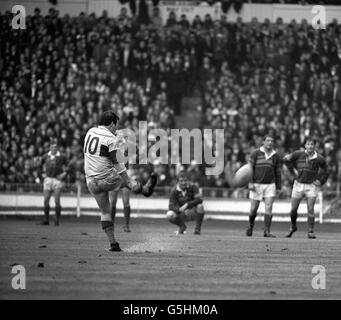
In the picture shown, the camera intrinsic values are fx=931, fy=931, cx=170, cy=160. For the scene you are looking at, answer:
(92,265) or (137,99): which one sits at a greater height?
(137,99)

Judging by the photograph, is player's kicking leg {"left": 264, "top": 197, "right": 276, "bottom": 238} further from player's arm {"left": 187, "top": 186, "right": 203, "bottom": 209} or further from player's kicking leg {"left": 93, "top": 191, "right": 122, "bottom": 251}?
player's kicking leg {"left": 93, "top": 191, "right": 122, "bottom": 251}

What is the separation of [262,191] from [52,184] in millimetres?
6794

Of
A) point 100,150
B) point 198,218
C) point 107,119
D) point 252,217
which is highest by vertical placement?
point 107,119

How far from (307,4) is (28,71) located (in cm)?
1262

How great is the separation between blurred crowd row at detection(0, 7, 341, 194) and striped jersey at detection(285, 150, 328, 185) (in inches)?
326

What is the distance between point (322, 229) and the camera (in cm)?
2653

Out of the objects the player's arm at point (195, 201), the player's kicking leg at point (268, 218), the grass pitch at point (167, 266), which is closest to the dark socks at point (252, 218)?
the player's kicking leg at point (268, 218)

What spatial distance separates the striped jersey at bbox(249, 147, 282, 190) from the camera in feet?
72.1

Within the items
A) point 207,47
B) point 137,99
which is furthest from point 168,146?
point 207,47

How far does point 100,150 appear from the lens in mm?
15312

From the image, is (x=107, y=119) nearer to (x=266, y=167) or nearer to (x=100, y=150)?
(x=100, y=150)

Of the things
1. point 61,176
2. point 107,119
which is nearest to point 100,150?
point 107,119

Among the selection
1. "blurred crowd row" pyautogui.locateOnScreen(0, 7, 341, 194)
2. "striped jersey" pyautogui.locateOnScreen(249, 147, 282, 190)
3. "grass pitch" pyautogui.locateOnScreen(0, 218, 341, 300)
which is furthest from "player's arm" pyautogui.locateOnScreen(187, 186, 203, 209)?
"blurred crowd row" pyautogui.locateOnScreen(0, 7, 341, 194)

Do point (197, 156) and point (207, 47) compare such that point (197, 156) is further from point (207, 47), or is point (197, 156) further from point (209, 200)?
point (207, 47)
